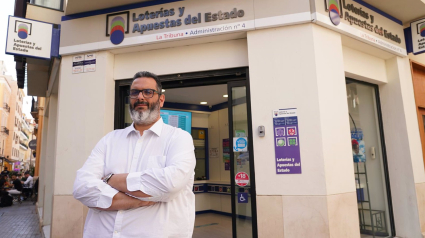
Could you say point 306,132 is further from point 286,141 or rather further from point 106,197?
point 106,197

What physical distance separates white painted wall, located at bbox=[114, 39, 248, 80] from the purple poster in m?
1.09

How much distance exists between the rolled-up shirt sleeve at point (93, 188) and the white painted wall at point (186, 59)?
3.19 meters

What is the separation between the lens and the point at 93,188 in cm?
186

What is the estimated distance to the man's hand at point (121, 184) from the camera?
1807 millimetres

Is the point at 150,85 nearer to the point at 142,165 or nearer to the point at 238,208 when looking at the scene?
the point at 142,165

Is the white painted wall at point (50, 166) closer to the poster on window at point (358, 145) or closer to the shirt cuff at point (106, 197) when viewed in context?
the shirt cuff at point (106, 197)

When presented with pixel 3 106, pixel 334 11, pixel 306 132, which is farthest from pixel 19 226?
pixel 3 106

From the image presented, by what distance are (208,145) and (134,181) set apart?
8.45 metres

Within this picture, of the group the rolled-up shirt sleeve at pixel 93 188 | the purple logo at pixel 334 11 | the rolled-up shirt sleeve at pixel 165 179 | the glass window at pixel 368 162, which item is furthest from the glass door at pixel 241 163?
the rolled-up shirt sleeve at pixel 93 188

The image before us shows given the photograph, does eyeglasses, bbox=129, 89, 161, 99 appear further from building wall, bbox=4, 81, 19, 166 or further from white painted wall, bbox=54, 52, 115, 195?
building wall, bbox=4, 81, 19, 166

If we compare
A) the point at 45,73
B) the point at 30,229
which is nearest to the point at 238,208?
the point at 30,229

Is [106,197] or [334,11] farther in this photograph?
[334,11]

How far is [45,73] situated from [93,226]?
7724mm

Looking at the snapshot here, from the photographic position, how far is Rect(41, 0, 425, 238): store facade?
4203 millimetres
